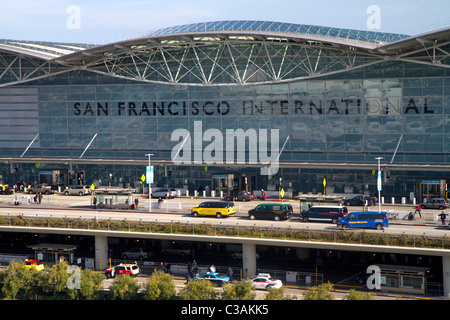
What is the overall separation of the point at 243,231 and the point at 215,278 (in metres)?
5.00

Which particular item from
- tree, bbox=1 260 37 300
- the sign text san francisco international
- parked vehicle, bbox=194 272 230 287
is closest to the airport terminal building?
the sign text san francisco international

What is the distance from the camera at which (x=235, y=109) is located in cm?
8219

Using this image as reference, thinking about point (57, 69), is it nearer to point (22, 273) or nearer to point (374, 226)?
point (22, 273)

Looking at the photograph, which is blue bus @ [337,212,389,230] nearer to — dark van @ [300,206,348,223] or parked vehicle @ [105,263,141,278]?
dark van @ [300,206,348,223]

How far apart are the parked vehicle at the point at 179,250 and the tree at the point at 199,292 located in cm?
A: 1430

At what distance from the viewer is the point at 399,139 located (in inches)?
2982

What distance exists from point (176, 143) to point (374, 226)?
34738 millimetres

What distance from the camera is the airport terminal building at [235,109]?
2938 inches

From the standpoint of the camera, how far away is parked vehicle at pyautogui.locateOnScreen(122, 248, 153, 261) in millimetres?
61094

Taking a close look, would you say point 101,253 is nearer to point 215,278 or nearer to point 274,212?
point 215,278

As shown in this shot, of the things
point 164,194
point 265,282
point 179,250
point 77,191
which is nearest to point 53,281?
point 179,250

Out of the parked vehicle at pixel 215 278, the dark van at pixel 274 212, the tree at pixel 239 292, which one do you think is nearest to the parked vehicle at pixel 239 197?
the dark van at pixel 274 212

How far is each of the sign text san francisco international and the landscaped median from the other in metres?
25.3
